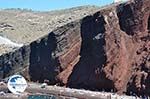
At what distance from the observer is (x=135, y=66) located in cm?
13875

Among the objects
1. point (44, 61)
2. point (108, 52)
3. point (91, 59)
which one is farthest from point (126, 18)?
point (44, 61)

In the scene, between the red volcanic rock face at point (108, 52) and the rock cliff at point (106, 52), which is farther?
the rock cliff at point (106, 52)

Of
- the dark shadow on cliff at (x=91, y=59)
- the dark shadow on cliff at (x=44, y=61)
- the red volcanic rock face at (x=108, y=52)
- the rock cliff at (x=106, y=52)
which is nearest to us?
the red volcanic rock face at (x=108, y=52)

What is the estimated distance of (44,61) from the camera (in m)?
171

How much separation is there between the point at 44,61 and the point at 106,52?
31898 mm

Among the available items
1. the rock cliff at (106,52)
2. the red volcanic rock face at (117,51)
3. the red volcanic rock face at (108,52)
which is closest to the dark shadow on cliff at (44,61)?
the rock cliff at (106,52)

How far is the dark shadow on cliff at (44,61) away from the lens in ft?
539

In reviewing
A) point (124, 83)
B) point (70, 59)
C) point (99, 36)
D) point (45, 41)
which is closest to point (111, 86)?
point (124, 83)

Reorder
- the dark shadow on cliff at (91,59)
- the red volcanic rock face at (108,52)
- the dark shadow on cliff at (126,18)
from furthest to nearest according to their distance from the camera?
the dark shadow on cliff at (126,18) → the dark shadow on cliff at (91,59) → the red volcanic rock face at (108,52)

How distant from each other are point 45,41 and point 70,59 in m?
16.3

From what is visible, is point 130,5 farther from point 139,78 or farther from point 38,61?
point 38,61

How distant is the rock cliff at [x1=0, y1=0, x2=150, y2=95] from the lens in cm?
13738

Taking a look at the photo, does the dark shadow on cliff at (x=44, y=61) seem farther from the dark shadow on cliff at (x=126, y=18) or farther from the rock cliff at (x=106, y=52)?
the dark shadow on cliff at (x=126, y=18)

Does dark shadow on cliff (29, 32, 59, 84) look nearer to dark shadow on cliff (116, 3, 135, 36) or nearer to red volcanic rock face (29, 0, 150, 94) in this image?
red volcanic rock face (29, 0, 150, 94)
